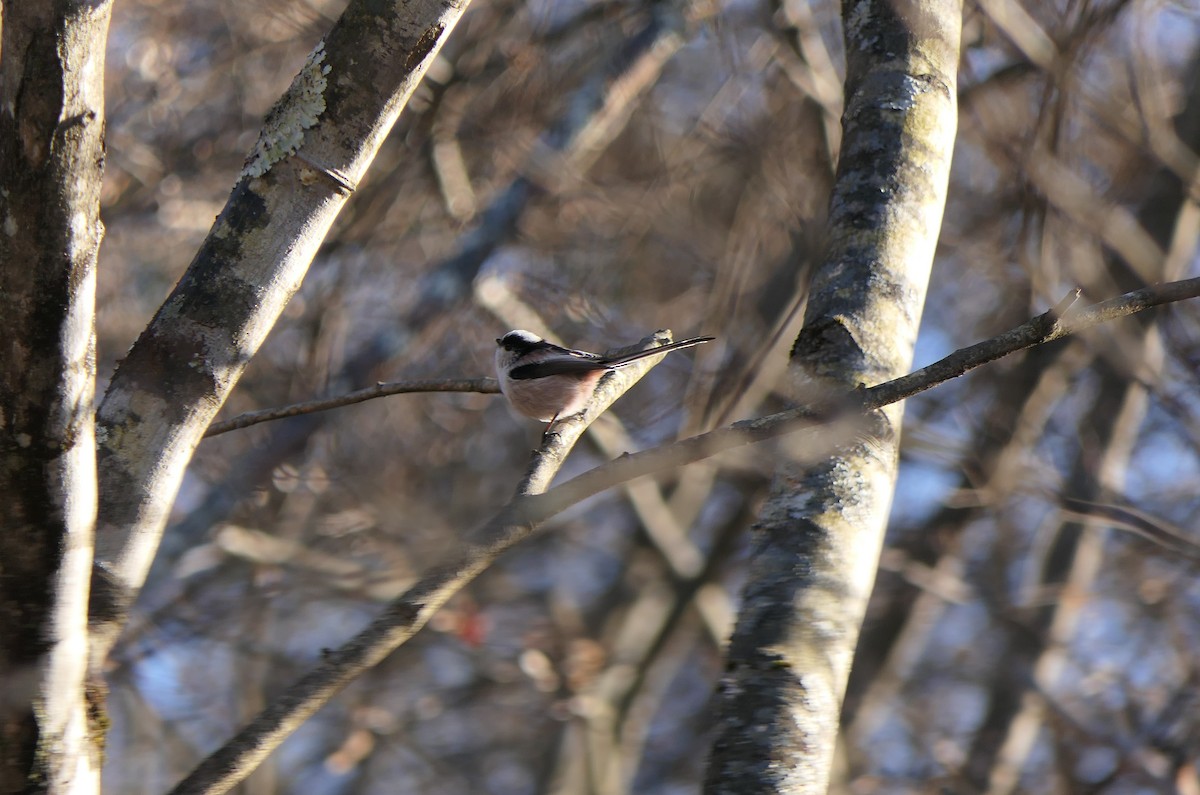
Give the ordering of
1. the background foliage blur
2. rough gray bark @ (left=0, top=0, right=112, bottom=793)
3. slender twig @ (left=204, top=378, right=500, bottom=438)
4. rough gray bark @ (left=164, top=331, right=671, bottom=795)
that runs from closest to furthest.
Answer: rough gray bark @ (left=0, top=0, right=112, bottom=793) < rough gray bark @ (left=164, top=331, right=671, bottom=795) < slender twig @ (left=204, top=378, right=500, bottom=438) < the background foliage blur

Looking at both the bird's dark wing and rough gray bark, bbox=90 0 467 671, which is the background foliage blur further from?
rough gray bark, bbox=90 0 467 671

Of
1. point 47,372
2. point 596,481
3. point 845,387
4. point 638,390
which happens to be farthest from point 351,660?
point 638,390

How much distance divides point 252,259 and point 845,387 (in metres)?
1.07

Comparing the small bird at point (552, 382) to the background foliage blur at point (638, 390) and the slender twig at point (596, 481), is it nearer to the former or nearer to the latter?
the slender twig at point (596, 481)

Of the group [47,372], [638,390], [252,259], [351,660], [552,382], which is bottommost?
[351,660]

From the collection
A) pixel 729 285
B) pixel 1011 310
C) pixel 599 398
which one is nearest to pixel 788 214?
pixel 729 285

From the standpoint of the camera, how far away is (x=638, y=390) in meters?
7.21

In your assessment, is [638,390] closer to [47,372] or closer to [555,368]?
[555,368]

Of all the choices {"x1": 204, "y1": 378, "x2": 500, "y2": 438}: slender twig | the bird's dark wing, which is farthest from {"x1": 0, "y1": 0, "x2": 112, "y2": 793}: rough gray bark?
the bird's dark wing

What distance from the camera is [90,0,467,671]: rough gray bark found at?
1.74 metres

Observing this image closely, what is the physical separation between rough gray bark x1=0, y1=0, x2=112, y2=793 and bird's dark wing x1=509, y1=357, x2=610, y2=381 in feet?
7.19

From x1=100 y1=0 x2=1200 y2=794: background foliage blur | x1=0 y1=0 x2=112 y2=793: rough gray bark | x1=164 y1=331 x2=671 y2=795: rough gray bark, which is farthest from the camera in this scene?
x1=100 y1=0 x2=1200 y2=794: background foliage blur

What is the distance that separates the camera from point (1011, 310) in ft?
24.5

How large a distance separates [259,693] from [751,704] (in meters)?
6.13
